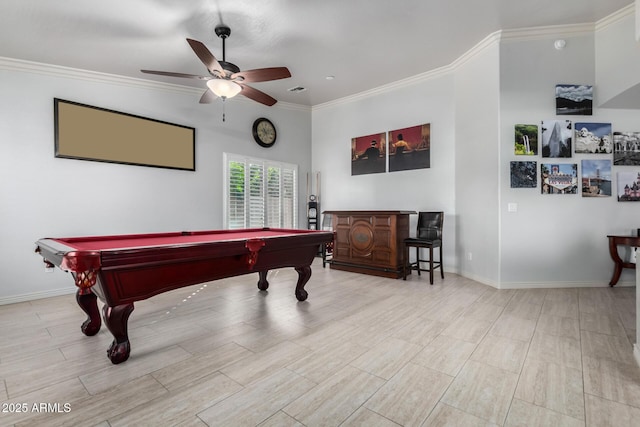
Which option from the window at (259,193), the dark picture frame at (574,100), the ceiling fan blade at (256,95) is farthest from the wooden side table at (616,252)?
the window at (259,193)

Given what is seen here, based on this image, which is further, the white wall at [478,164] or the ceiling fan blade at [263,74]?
the white wall at [478,164]

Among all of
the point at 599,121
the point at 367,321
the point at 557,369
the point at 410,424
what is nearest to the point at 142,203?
the point at 367,321

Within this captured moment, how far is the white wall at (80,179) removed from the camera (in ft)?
12.4

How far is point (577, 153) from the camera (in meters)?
4.03

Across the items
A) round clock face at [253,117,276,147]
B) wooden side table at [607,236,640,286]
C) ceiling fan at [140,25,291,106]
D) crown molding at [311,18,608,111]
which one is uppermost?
crown molding at [311,18,608,111]

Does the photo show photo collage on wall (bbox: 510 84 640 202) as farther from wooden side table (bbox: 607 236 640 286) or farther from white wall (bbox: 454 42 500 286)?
wooden side table (bbox: 607 236 640 286)

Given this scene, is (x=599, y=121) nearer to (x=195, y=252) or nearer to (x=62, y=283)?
(x=195, y=252)

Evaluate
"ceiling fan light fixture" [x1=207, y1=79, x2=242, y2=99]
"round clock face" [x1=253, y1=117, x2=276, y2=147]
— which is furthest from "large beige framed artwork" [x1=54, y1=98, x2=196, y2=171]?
"ceiling fan light fixture" [x1=207, y1=79, x2=242, y2=99]

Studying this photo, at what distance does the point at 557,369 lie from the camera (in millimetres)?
2002

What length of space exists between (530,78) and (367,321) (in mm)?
4007

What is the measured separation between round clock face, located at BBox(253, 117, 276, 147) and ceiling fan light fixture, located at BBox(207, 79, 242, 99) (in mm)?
2692

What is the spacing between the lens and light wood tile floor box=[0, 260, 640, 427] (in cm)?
158

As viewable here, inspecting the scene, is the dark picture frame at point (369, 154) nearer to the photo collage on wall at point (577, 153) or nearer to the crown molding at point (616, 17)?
the photo collage on wall at point (577, 153)

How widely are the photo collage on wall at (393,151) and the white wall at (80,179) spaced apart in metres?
2.54
